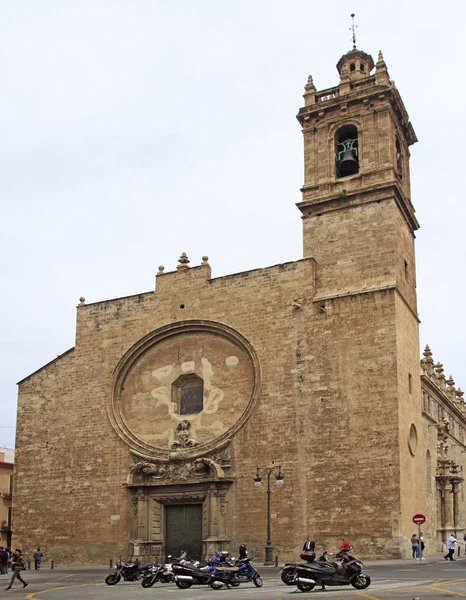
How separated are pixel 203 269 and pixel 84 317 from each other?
6117mm

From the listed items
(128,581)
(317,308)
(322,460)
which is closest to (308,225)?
(317,308)

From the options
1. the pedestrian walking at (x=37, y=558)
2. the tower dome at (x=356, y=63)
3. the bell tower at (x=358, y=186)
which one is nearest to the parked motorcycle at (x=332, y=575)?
the bell tower at (x=358, y=186)

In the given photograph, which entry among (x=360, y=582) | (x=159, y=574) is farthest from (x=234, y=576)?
(x=360, y=582)

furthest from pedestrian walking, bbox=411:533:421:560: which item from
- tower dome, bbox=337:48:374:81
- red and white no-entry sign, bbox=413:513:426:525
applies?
tower dome, bbox=337:48:374:81

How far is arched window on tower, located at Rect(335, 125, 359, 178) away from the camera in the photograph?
3156 cm

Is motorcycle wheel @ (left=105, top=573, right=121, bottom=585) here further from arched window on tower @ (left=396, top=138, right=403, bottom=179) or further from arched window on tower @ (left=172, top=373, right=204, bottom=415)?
arched window on tower @ (left=396, top=138, right=403, bottom=179)

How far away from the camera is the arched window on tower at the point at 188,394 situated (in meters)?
30.9

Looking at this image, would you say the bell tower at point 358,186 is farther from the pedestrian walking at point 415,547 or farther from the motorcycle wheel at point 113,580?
the motorcycle wheel at point 113,580

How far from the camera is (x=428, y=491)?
102 ft

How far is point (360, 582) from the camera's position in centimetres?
1645

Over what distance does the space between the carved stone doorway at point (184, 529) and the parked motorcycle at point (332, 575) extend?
1251 cm

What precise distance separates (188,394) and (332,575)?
15.2 m

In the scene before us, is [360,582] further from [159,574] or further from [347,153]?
[347,153]

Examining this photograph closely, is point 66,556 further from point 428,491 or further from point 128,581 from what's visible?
point 428,491
